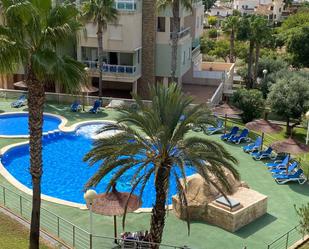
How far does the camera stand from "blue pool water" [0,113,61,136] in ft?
106

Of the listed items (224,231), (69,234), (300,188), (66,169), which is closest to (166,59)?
(66,169)

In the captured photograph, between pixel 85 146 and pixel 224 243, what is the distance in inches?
569

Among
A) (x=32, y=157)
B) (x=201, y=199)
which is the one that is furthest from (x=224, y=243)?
(x=32, y=157)

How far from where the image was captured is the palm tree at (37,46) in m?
13.3

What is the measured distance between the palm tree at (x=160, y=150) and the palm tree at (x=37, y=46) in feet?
7.91

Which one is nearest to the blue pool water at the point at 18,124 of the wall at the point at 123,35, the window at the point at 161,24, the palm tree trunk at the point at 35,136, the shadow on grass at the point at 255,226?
the wall at the point at 123,35

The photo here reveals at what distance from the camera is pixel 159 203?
15609 millimetres

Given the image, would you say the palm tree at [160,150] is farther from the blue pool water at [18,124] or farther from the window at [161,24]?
the window at [161,24]

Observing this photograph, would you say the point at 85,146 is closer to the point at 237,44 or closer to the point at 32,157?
the point at 32,157

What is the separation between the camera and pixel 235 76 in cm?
5919

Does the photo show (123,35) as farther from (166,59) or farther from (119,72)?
Result: (166,59)

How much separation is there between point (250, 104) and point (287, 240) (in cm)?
1859

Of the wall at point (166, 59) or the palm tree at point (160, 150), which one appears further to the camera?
the wall at point (166, 59)

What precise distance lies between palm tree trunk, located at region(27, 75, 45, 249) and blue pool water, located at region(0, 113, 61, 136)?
17173mm
